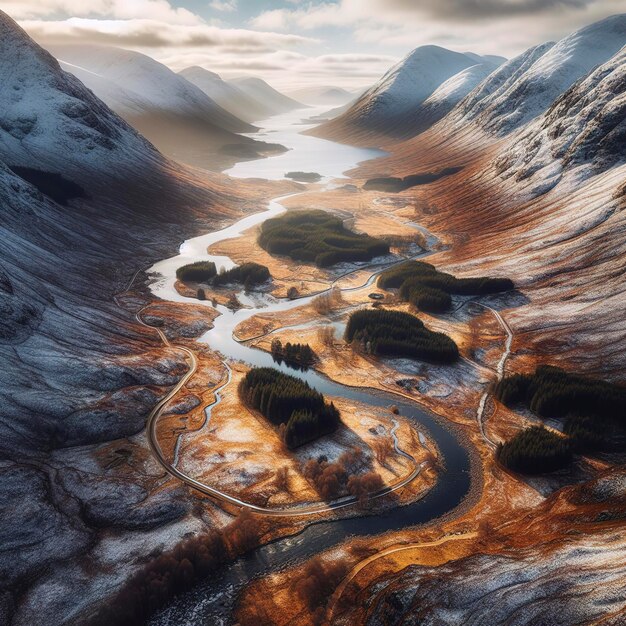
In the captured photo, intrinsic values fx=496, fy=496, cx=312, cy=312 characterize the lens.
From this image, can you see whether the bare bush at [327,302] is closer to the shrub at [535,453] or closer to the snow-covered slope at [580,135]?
the shrub at [535,453]

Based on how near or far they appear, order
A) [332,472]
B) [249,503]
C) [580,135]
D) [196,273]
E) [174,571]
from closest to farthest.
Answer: [174,571] < [249,503] < [332,472] < [196,273] < [580,135]

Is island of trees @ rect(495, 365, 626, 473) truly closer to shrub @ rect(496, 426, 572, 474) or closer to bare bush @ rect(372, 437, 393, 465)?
shrub @ rect(496, 426, 572, 474)

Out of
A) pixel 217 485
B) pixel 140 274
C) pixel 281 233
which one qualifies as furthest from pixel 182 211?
pixel 217 485

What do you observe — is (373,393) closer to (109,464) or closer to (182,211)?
(109,464)

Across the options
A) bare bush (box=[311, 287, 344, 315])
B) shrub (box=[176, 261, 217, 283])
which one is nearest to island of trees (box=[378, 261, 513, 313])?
bare bush (box=[311, 287, 344, 315])

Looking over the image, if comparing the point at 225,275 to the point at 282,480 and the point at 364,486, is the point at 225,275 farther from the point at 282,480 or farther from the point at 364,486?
the point at 364,486

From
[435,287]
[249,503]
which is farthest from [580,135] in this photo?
[249,503]
